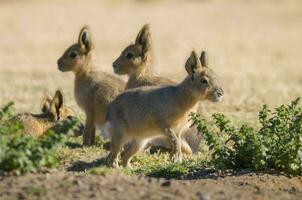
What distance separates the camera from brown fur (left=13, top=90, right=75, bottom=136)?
1055cm

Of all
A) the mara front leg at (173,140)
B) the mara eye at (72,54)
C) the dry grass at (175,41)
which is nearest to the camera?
the mara front leg at (173,140)

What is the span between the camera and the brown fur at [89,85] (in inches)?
462

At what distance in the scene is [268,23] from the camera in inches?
1359

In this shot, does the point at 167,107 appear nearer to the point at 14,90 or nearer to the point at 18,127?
the point at 18,127

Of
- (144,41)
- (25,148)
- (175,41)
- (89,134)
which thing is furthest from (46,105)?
(175,41)

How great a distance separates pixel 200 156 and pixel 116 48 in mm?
16145

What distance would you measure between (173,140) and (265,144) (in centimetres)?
149

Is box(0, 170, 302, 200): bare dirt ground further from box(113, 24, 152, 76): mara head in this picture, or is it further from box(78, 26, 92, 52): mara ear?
box(78, 26, 92, 52): mara ear

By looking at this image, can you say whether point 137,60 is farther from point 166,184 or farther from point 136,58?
point 166,184

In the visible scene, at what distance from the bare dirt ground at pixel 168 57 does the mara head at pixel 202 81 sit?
122 centimetres

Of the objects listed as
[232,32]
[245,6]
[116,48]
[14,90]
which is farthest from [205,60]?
[245,6]

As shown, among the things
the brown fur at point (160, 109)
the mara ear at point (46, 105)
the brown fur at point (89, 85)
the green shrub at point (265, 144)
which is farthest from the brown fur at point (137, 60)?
the green shrub at point (265, 144)

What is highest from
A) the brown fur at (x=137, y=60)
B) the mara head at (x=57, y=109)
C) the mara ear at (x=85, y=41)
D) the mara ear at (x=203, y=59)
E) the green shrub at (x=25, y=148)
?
the mara ear at (x=85, y=41)

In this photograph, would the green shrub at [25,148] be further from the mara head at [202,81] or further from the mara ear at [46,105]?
the mara ear at [46,105]
